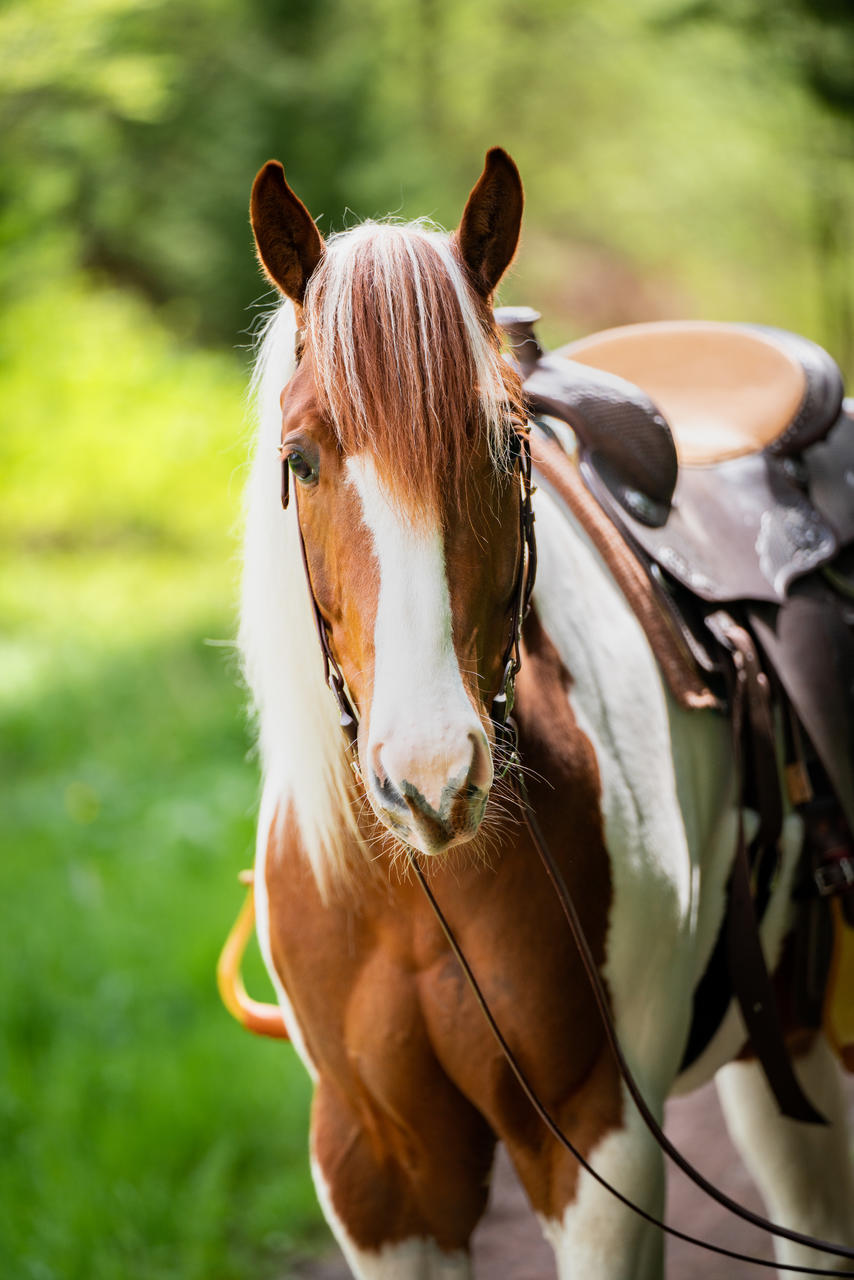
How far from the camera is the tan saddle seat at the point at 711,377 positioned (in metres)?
2.12

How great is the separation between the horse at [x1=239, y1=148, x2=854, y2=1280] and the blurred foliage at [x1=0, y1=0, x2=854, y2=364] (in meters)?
2.55

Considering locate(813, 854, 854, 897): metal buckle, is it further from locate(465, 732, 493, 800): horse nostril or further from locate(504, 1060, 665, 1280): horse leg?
locate(465, 732, 493, 800): horse nostril

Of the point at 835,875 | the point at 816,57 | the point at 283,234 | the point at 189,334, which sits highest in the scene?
the point at 816,57

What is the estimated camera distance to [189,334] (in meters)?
12.7

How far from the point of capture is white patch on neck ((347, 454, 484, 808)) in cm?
107

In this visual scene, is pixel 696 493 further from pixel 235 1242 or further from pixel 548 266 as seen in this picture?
pixel 548 266

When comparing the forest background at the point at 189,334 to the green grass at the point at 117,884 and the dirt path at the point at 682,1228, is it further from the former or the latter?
the dirt path at the point at 682,1228

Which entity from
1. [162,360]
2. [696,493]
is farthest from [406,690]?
[162,360]

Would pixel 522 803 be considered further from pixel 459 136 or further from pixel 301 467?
pixel 459 136

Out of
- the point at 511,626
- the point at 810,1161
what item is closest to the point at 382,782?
the point at 511,626

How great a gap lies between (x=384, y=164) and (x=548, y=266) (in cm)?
738

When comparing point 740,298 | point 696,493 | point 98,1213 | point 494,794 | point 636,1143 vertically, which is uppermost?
point 696,493

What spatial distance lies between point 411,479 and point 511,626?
212mm

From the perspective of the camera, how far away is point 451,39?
19.2 m
